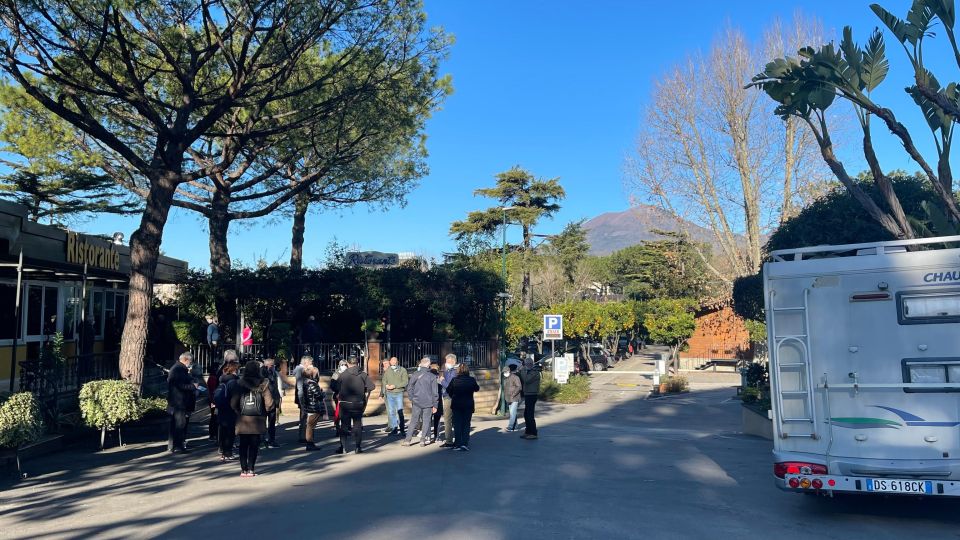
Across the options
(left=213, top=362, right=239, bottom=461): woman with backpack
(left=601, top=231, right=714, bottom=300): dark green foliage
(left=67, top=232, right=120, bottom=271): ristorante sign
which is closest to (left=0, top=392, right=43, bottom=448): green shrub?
(left=213, top=362, right=239, bottom=461): woman with backpack

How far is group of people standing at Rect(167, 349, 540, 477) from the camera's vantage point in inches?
366

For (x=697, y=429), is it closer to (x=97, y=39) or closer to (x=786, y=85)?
(x=786, y=85)

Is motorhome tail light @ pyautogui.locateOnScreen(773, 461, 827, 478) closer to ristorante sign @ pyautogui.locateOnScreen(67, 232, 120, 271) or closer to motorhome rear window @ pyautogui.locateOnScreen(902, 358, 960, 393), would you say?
motorhome rear window @ pyautogui.locateOnScreen(902, 358, 960, 393)

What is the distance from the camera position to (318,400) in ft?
38.3

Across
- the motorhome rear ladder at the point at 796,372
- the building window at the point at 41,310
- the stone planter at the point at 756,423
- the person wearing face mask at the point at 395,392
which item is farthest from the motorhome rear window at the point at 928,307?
the building window at the point at 41,310

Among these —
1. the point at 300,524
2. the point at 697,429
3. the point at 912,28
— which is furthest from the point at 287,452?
the point at 912,28

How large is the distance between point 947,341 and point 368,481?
6751 mm

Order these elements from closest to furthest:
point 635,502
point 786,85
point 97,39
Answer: point 635,502
point 786,85
point 97,39

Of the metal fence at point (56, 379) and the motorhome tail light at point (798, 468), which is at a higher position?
the metal fence at point (56, 379)

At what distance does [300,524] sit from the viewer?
6.87 metres

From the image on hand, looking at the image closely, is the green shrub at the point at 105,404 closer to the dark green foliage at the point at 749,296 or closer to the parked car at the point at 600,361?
the dark green foliage at the point at 749,296

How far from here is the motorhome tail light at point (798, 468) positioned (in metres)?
6.94

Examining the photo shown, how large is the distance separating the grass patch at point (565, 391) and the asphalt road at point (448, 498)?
1099cm

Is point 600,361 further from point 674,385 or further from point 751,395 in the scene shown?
point 751,395
